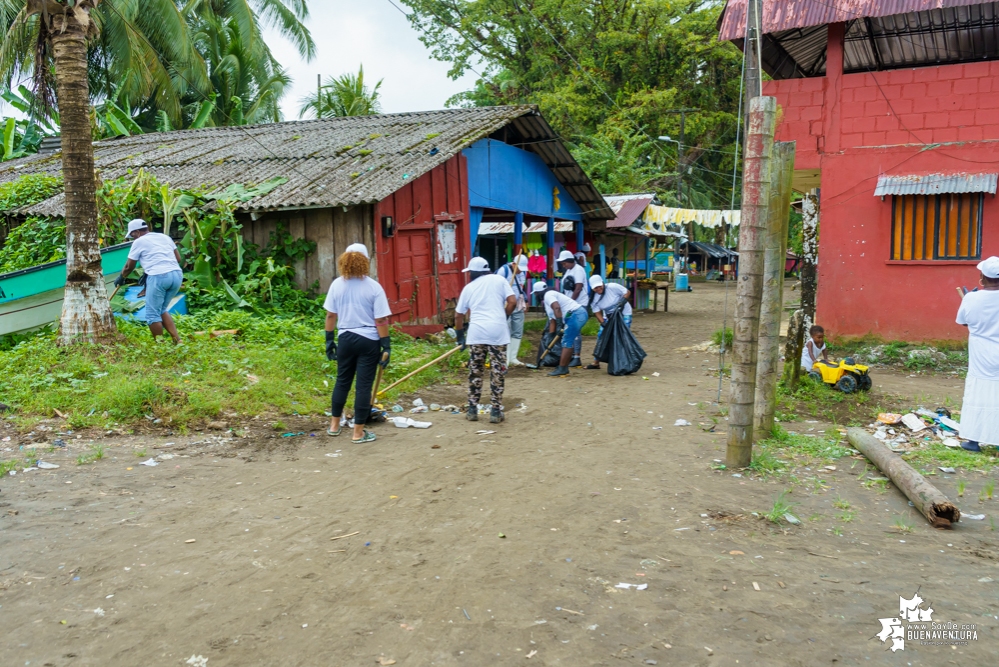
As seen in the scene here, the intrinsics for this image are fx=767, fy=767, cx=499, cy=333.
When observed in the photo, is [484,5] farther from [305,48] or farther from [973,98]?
[973,98]

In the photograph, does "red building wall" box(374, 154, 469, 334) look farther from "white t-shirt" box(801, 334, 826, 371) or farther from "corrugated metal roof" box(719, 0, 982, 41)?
"white t-shirt" box(801, 334, 826, 371)

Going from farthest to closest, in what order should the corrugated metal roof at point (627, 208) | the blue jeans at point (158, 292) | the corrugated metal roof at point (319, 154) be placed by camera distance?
the corrugated metal roof at point (627, 208)
the corrugated metal roof at point (319, 154)
the blue jeans at point (158, 292)

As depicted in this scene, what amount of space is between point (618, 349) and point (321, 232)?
5047 mm

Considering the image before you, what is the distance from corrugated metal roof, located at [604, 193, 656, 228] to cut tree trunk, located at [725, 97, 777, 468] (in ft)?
49.2

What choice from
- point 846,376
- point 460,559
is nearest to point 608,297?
point 846,376

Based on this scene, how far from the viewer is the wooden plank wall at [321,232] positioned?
38.9 ft

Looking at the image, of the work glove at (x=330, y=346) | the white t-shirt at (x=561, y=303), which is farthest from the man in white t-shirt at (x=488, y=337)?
the white t-shirt at (x=561, y=303)

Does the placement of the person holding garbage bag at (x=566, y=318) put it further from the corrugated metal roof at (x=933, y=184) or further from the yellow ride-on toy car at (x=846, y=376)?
the corrugated metal roof at (x=933, y=184)

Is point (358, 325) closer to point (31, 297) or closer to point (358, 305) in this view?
point (358, 305)

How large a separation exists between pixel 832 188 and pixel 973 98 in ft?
6.90

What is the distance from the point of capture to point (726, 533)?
14.8 ft

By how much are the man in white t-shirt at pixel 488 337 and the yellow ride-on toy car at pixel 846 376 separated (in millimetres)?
3731

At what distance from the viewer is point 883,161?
11258 mm

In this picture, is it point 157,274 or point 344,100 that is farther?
point 344,100
